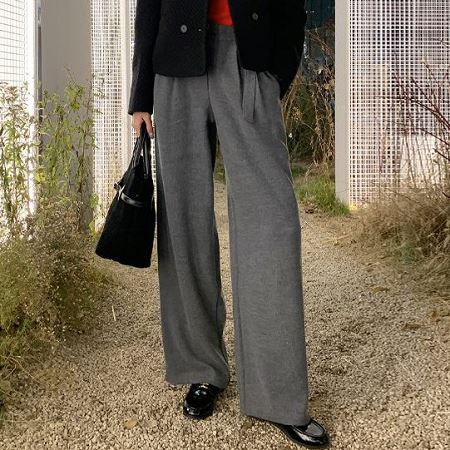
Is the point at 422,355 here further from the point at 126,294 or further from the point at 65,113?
the point at 65,113

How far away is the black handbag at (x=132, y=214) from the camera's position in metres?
2.57

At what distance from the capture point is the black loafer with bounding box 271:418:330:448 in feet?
8.11

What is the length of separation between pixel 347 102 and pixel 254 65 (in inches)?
165

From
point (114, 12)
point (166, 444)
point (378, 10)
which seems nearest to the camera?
point (166, 444)

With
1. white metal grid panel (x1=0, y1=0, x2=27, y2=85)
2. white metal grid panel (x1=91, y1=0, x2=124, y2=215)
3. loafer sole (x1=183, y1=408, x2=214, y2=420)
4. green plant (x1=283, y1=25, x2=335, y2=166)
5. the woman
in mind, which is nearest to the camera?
the woman

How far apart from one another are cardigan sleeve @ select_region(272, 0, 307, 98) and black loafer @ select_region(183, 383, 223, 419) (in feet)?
3.16

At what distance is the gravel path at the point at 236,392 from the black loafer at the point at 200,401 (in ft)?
0.10

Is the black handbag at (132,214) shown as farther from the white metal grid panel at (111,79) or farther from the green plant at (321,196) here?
the green plant at (321,196)

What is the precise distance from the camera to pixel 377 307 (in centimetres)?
408

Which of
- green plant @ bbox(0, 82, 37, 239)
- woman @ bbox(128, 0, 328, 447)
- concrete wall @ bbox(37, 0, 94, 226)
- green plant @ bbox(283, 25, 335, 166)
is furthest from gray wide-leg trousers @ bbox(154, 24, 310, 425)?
green plant @ bbox(283, 25, 335, 166)

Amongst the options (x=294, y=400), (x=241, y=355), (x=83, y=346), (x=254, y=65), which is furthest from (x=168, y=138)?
(x=83, y=346)

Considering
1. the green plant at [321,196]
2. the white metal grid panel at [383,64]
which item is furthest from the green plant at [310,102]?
the white metal grid panel at [383,64]

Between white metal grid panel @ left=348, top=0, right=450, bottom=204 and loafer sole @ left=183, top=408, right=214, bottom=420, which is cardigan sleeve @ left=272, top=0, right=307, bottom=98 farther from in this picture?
white metal grid panel @ left=348, top=0, right=450, bottom=204

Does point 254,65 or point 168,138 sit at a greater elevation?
point 254,65
